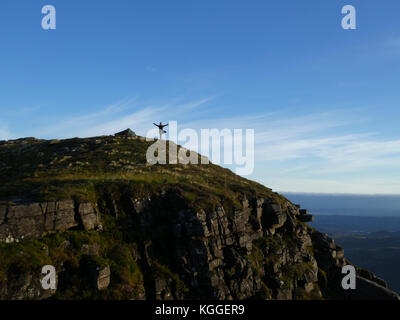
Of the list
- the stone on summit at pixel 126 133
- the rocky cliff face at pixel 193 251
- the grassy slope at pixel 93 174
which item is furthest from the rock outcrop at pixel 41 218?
the stone on summit at pixel 126 133

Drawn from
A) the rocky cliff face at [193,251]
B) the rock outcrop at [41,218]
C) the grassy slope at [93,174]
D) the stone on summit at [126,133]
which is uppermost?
the stone on summit at [126,133]

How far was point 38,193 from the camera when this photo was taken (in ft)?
79.9

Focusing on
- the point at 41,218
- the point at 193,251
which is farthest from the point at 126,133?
the point at 193,251

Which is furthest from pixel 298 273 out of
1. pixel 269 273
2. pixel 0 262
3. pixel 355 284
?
pixel 0 262

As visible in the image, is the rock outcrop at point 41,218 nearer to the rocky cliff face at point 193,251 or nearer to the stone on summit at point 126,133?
the rocky cliff face at point 193,251

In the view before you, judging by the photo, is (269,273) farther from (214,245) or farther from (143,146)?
(143,146)

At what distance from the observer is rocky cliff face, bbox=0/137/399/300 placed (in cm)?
1945

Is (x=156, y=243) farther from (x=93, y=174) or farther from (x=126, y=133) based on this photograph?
(x=126, y=133)

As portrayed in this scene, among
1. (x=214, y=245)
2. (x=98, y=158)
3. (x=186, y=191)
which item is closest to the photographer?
(x=214, y=245)

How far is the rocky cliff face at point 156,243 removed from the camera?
19.5 metres

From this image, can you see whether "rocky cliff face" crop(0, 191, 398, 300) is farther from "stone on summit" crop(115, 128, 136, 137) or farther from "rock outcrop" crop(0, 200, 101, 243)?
"stone on summit" crop(115, 128, 136, 137)

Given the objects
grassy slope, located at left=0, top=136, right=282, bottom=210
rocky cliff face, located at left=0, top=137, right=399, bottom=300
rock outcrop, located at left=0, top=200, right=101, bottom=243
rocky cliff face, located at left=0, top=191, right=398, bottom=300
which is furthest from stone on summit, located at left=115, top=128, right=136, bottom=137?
rock outcrop, located at left=0, top=200, right=101, bottom=243

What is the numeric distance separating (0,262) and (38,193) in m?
8.48

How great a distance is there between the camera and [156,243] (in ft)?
85.8
